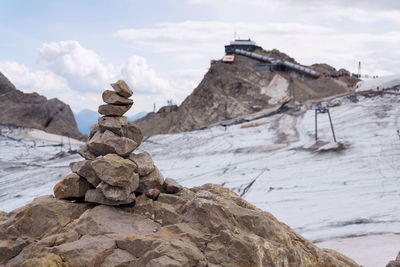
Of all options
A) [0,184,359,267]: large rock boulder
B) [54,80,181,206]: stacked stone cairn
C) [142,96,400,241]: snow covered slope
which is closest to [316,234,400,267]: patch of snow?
[142,96,400,241]: snow covered slope

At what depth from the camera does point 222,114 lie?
65.7m

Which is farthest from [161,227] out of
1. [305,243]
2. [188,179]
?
[188,179]

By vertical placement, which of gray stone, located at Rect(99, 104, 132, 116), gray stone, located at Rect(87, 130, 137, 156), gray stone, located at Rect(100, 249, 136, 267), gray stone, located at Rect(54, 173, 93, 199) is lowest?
gray stone, located at Rect(100, 249, 136, 267)

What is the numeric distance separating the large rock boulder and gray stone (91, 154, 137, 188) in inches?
20.6

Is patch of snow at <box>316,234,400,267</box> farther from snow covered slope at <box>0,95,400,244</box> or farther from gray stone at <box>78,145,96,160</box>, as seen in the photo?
gray stone at <box>78,145,96,160</box>

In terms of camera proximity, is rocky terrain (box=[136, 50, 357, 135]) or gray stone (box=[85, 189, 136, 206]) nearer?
gray stone (box=[85, 189, 136, 206])

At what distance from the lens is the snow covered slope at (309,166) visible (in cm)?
2053

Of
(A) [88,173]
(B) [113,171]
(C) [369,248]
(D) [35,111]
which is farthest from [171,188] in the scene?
(D) [35,111]

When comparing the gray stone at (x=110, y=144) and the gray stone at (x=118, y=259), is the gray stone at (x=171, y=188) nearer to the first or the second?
the gray stone at (x=110, y=144)

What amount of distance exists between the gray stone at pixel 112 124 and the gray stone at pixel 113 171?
2.90 ft

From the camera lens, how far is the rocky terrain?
65188 mm

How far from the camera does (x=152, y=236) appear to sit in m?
7.37

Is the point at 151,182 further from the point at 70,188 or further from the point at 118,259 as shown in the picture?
the point at 118,259

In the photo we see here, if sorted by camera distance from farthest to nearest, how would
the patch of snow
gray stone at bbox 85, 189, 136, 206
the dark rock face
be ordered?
1. the dark rock face
2. the patch of snow
3. gray stone at bbox 85, 189, 136, 206
